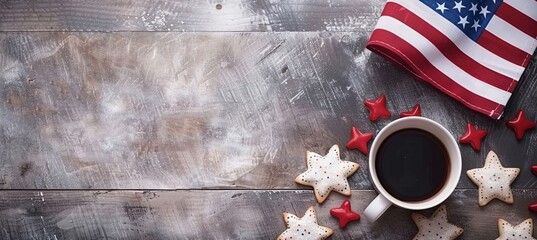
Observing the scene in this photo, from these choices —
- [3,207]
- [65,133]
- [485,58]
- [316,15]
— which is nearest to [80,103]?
[65,133]

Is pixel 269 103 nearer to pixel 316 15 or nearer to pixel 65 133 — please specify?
pixel 316 15

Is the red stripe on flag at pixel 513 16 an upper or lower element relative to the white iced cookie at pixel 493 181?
upper

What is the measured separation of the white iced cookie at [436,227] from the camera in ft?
3.47

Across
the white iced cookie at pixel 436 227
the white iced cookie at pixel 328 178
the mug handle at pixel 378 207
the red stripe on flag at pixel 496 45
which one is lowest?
the white iced cookie at pixel 436 227

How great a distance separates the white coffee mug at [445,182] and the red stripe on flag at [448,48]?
136 mm

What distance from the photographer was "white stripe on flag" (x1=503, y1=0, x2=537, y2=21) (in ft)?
3.49

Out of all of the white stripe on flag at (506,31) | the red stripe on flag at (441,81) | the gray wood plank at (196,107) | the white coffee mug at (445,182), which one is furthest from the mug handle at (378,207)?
the white stripe on flag at (506,31)

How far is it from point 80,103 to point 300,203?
412 mm

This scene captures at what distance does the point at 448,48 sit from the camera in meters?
1.06

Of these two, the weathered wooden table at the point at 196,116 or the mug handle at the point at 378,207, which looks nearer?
the mug handle at the point at 378,207

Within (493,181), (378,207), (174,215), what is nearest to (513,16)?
(493,181)

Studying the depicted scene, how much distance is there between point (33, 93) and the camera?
109cm

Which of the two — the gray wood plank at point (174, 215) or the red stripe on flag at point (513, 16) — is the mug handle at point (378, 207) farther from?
the red stripe on flag at point (513, 16)

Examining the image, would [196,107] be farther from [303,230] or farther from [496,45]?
[496,45]
